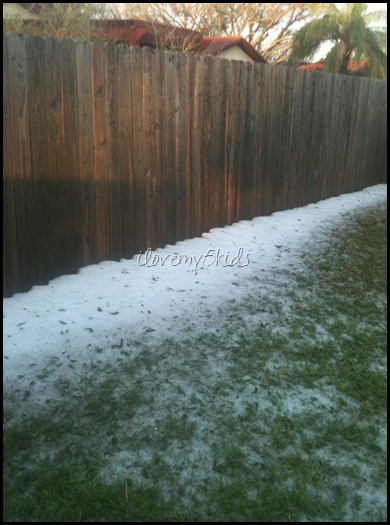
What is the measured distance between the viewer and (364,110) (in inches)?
352

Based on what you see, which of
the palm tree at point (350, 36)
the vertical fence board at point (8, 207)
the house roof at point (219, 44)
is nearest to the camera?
the vertical fence board at point (8, 207)

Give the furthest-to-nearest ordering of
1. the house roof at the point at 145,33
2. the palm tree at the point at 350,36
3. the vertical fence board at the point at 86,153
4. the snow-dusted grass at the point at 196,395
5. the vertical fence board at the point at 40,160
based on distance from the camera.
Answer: the palm tree at the point at 350,36
the house roof at the point at 145,33
the vertical fence board at the point at 86,153
the vertical fence board at the point at 40,160
the snow-dusted grass at the point at 196,395

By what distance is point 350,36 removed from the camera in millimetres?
17641

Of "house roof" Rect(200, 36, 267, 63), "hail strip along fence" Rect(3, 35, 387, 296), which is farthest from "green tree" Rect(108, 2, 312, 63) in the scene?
"hail strip along fence" Rect(3, 35, 387, 296)

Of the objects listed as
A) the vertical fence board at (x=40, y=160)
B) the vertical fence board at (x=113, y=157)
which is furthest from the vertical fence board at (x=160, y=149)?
the vertical fence board at (x=40, y=160)

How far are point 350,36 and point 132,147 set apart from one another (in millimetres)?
15646

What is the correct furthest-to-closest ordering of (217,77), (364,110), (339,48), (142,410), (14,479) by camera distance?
1. (339,48)
2. (364,110)
3. (217,77)
4. (142,410)
5. (14,479)

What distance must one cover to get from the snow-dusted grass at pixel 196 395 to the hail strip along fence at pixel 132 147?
1.41ft

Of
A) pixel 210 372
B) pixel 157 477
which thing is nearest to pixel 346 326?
pixel 210 372

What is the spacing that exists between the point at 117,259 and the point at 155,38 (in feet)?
35.3

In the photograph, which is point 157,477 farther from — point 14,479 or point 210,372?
point 210,372

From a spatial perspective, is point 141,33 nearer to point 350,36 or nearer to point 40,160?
point 350,36

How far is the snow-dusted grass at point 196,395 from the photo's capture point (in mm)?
2438

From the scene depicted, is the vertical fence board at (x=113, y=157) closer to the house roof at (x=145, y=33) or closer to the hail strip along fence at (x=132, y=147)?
the hail strip along fence at (x=132, y=147)
